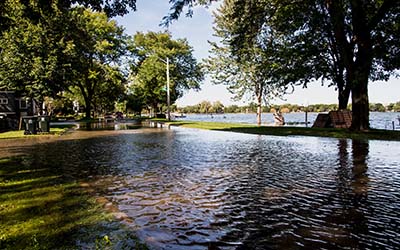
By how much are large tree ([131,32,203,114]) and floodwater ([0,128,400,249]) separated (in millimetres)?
49987

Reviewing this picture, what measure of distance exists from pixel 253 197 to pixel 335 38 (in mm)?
21929

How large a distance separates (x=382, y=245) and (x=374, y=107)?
17646cm

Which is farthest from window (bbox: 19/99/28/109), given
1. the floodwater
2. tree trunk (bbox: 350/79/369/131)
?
tree trunk (bbox: 350/79/369/131)

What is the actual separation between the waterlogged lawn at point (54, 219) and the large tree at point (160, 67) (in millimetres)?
53744

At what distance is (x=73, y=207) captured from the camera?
5.65 m

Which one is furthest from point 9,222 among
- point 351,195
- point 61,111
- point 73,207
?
point 61,111

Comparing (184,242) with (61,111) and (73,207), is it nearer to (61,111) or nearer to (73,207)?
(73,207)

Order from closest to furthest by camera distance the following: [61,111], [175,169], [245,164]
Answer: 1. [175,169]
2. [245,164]
3. [61,111]

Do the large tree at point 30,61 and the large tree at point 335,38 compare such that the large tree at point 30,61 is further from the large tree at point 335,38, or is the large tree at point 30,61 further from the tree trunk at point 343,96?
the tree trunk at point 343,96

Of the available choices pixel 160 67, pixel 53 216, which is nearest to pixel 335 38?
pixel 53 216

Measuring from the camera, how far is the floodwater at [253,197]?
4.29 m

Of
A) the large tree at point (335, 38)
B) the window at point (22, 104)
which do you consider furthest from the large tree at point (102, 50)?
the large tree at point (335, 38)

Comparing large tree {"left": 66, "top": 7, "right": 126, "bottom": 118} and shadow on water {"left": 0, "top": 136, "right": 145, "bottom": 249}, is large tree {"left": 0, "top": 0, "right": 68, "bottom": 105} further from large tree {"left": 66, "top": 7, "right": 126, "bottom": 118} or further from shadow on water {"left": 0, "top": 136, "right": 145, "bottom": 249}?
shadow on water {"left": 0, "top": 136, "right": 145, "bottom": 249}

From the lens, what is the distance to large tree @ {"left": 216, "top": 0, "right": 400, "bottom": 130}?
56.2ft
